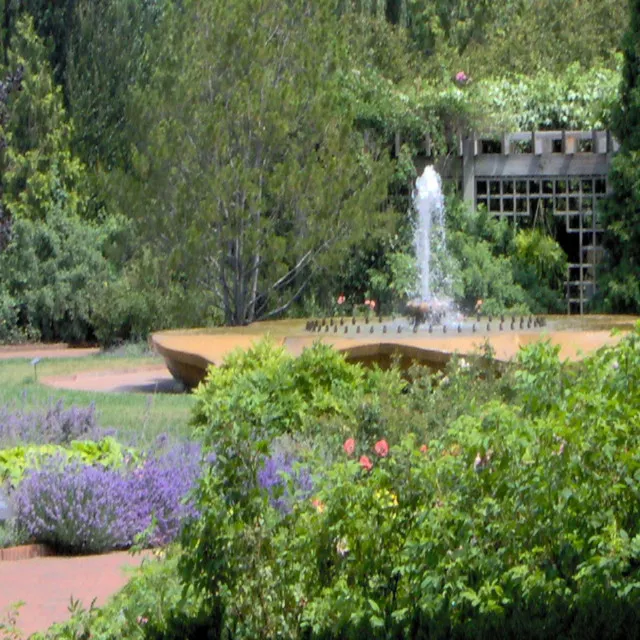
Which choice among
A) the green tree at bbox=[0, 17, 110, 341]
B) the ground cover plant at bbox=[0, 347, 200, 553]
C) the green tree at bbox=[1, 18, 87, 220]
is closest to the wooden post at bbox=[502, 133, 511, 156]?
the green tree at bbox=[0, 17, 110, 341]

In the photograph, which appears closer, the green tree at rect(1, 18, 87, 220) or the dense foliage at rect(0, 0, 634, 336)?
the dense foliage at rect(0, 0, 634, 336)

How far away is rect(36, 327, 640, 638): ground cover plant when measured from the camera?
3.76m

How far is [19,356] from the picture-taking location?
55.0 ft

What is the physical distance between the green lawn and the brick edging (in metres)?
2.21

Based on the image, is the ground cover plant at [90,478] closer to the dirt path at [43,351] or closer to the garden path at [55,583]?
the garden path at [55,583]

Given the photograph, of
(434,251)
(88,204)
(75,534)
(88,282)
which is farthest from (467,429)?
(88,204)

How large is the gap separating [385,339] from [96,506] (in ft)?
15.7

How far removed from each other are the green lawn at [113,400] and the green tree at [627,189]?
6.00m

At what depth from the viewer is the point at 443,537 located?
3.98 meters

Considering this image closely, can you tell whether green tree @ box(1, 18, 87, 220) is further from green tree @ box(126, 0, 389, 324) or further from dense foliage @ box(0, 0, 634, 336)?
green tree @ box(126, 0, 389, 324)

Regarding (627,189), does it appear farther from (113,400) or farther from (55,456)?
(55,456)

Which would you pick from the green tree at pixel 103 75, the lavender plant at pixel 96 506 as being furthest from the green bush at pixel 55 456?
the green tree at pixel 103 75

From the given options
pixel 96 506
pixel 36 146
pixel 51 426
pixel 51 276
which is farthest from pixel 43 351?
pixel 96 506

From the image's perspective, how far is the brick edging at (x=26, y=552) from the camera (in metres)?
6.07
